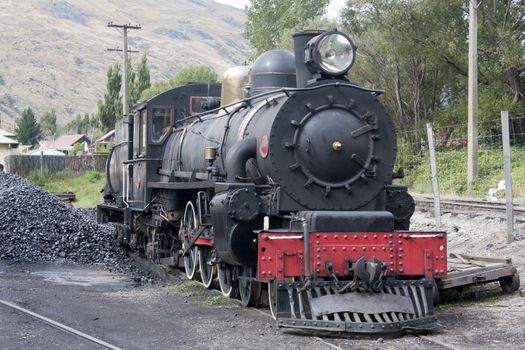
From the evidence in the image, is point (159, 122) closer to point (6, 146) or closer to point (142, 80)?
point (6, 146)

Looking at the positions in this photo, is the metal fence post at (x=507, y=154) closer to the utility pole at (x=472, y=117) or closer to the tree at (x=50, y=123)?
the utility pole at (x=472, y=117)

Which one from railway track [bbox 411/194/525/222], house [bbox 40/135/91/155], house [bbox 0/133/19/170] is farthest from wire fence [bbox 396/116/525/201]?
house [bbox 40/135/91/155]

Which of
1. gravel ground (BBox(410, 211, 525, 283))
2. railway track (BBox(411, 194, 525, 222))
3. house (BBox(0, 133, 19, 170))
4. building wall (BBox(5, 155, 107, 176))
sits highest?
house (BBox(0, 133, 19, 170))

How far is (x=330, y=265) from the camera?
870 centimetres

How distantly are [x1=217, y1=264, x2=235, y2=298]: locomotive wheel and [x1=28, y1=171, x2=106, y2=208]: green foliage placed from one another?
26797 millimetres

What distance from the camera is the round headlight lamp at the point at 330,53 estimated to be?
9.72 meters

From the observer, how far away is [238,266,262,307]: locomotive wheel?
10188 millimetres

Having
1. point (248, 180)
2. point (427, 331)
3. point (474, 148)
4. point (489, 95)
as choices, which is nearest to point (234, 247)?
point (248, 180)

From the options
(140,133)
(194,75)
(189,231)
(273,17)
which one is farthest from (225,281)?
(194,75)

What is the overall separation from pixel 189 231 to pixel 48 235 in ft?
19.8

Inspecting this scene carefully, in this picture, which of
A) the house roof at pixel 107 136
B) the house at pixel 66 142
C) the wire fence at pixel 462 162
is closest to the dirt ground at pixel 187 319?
the wire fence at pixel 462 162

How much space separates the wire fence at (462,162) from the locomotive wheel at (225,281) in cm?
1096

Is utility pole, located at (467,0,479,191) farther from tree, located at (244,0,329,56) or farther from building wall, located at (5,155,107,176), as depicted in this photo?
tree, located at (244,0,329,56)

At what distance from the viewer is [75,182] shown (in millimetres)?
44719
